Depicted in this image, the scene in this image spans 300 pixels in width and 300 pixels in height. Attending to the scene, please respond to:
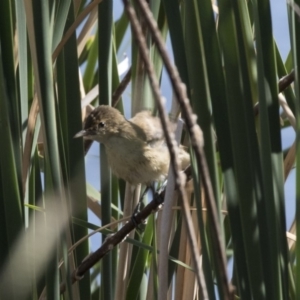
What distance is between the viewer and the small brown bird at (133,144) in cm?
211

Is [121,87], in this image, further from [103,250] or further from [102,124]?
[103,250]

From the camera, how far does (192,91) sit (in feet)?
3.54

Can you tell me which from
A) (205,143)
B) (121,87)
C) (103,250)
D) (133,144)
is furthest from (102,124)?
(205,143)

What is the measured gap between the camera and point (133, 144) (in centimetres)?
237

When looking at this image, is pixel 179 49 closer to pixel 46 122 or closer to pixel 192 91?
pixel 192 91

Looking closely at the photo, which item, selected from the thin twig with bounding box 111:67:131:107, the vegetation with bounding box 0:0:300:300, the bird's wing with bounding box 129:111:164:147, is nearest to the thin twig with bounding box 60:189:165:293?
the vegetation with bounding box 0:0:300:300

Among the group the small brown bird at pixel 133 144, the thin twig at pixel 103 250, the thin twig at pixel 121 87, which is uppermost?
the thin twig at pixel 121 87

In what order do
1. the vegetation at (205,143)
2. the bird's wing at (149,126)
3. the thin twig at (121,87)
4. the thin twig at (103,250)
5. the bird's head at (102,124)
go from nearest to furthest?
→ the vegetation at (205,143)
the thin twig at (103,250)
the thin twig at (121,87)
the bird's head at (102,124)
the bird's wing at (149,126)

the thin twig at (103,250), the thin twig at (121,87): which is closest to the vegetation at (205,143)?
the thin twig at (103,250)

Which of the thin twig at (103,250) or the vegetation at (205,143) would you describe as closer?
the vegetation at (205,143)

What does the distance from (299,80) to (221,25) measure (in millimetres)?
182

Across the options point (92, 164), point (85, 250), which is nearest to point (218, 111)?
point (85, 250)

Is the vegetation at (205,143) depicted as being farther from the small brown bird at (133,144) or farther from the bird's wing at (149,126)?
the bird's wing at (149,126)

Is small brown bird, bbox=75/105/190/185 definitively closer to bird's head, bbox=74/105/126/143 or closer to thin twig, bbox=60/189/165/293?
bird's head, bbox=74/105/126/143
